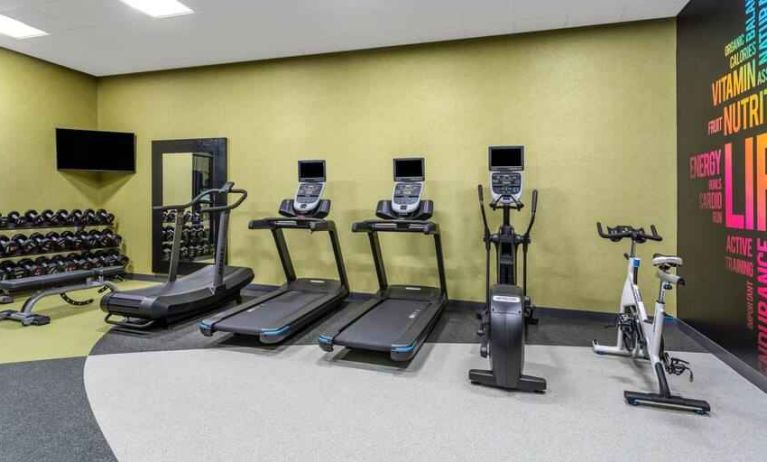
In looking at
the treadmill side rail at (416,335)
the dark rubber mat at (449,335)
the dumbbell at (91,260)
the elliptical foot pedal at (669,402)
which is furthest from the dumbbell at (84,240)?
the elliptical foot pedal at (669,402)

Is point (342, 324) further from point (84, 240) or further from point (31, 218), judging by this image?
point (31, 218)

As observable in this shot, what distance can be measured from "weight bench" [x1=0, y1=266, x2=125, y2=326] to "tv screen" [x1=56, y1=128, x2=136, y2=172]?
1985 millimetres

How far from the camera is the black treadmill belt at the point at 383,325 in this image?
131 inches

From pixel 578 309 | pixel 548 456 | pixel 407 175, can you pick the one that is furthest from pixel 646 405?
pixel 407 175

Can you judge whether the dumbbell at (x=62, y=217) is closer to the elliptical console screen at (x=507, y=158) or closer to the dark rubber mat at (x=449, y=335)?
the dark rubber mat at (x=449, y=335)

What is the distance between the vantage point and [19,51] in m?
5.54

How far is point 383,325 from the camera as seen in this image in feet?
12.3

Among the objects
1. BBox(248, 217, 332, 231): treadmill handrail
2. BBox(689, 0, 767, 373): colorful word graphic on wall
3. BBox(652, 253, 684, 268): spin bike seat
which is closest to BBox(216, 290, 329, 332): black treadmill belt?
BBox(248, 217, 332, 231): treadmill handrail

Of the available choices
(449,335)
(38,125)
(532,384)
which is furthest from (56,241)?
(532,384)

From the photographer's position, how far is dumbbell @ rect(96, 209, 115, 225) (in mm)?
6379

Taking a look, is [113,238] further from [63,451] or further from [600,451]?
[600,451]

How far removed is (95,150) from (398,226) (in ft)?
16.9

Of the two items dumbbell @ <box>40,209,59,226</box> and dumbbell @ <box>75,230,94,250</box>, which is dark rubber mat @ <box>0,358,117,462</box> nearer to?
dumbbell @ <box>40,209,59,226</box>

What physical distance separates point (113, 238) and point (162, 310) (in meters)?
3.15
